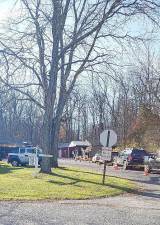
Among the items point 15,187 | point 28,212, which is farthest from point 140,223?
point 15,187

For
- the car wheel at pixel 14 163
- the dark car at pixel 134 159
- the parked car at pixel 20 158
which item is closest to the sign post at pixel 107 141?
the parked car at pixel 20 158

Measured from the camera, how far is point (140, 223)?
37.3 feet

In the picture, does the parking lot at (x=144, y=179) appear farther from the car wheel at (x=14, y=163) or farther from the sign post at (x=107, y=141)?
the car wheel at (x=14, y=163)

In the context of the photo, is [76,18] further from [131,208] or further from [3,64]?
[131,208]

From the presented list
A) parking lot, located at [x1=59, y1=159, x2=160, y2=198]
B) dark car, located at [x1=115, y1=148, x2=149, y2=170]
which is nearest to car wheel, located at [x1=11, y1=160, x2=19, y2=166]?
parking lot, located at [x1=59, y1=159, x2=160, y2=198]

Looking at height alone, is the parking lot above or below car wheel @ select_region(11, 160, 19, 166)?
below

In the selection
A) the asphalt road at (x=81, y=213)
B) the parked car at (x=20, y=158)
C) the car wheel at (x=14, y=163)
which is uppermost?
the parked car at (x=20, y=158)

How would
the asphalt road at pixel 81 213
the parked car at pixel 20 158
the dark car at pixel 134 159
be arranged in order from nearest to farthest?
the asphalt road at pixel 81 213, the parked car at pixel 20 158, the dark car at pixel 134 159

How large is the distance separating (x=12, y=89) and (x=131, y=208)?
1602cm

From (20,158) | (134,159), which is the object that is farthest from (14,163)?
(134,159)

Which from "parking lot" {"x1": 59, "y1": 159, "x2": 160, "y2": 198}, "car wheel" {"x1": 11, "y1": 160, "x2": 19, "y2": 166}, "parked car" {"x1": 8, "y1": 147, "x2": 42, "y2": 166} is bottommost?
"parking lot" {"x1": 59, "y1": 159, "x2": 160, "y2": 198}

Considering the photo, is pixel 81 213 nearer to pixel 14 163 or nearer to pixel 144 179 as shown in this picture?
pixel 144 179

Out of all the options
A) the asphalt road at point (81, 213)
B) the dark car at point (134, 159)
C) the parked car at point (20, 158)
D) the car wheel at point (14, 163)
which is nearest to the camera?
the asphalt road at point (81, 213)

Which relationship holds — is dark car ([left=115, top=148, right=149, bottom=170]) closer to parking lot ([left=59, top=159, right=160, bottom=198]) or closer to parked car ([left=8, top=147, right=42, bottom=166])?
parking lot ([left=59, top=159, right=160, bottom=198])
